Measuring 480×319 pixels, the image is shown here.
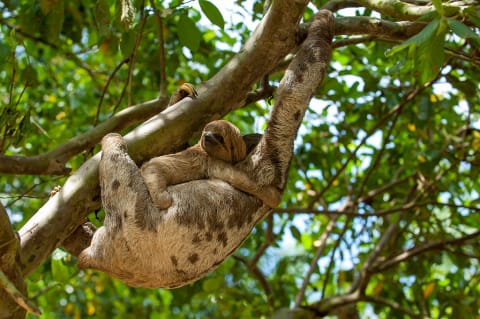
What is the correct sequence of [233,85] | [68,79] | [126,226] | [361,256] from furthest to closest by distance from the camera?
[68,79]
[361,256]
[233,85]
[126,226]

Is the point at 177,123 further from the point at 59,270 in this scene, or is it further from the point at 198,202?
the point at 59,270

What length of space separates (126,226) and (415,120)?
6.29 meters

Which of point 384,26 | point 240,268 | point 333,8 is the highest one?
point 333,8

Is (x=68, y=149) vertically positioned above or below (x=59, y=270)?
above

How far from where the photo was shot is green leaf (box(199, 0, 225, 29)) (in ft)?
21.3

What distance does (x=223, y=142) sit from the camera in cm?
621

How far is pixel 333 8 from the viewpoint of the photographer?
700cm

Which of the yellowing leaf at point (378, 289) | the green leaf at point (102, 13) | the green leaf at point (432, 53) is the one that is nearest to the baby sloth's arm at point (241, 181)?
the green leaf at point (102, 13)

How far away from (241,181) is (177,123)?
1.09m

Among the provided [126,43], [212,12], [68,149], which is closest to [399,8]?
[212,12]

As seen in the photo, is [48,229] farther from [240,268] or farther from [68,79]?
[68,79]

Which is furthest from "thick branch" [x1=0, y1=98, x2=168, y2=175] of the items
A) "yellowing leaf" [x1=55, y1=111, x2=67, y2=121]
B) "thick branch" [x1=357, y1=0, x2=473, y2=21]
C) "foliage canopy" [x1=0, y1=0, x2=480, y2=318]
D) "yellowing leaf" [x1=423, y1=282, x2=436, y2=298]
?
"yellowing leaf" [x1=423, y1=282, x2=436, y2=298]

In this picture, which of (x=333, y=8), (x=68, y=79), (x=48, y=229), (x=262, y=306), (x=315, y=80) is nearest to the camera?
(x=48, y=229)

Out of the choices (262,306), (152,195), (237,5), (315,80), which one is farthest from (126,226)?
(237,5)
